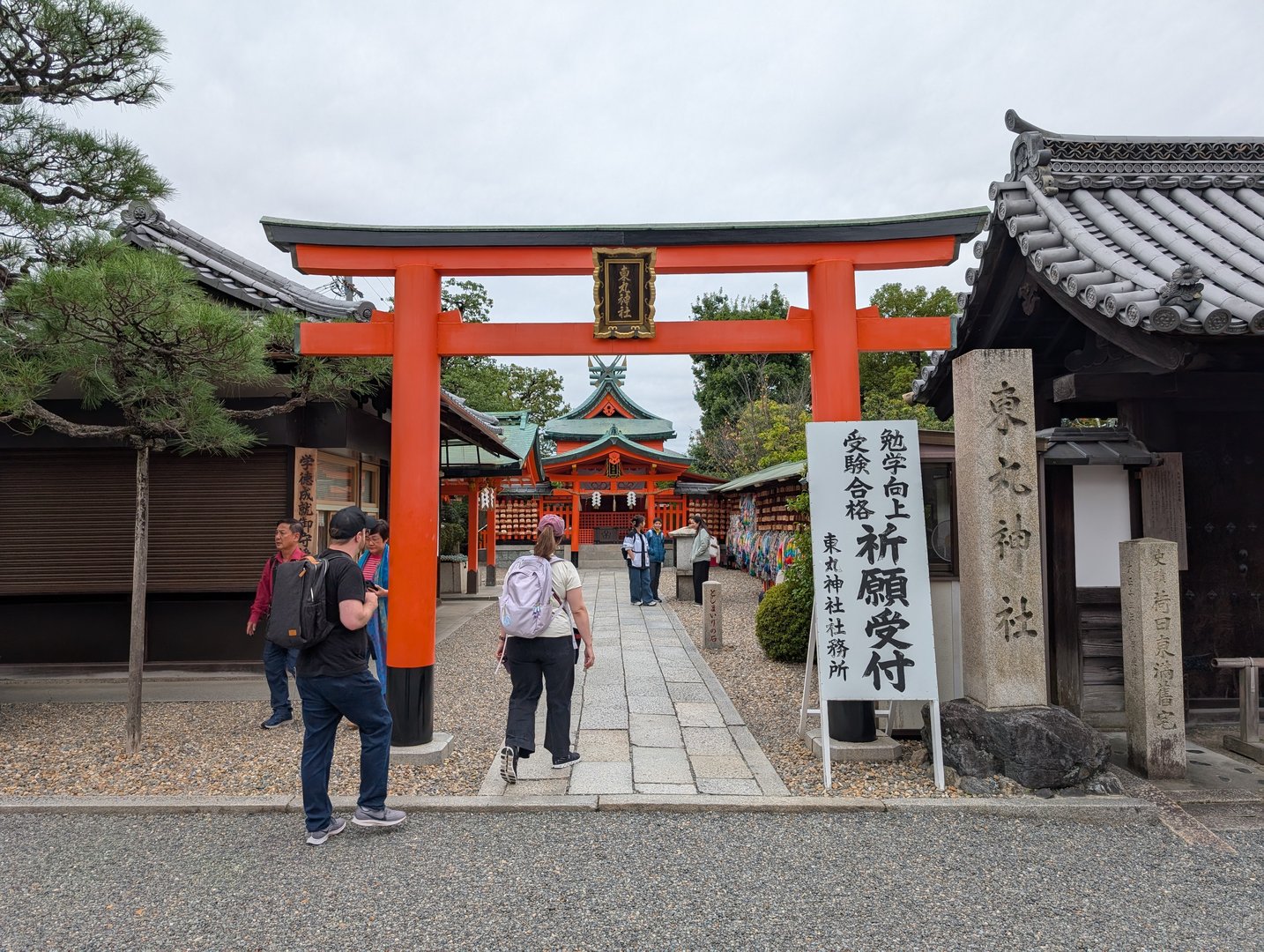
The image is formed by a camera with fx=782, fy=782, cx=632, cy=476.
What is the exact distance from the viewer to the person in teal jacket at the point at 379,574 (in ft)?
19.7

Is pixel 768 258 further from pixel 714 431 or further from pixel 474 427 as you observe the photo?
pixel 714 431

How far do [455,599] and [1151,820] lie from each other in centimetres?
1382

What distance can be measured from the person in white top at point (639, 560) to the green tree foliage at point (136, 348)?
357 inches

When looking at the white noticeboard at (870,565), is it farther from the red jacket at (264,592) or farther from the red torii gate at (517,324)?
the red jacket at (264,592)

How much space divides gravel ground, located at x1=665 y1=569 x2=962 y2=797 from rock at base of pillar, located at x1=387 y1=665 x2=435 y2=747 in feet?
7.91

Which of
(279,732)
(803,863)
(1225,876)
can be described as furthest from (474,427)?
(1225,876)

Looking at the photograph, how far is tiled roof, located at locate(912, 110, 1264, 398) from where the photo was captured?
4.22 m

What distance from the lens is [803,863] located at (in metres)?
3.74

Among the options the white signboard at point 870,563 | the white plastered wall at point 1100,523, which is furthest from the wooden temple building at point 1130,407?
the white signboard at point 870,563

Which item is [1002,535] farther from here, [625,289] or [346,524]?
[346,524]

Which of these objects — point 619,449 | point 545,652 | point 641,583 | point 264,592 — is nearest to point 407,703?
point 545,652

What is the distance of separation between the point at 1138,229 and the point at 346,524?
580cm

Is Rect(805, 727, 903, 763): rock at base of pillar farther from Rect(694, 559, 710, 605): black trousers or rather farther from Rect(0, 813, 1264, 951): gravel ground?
Rect(694, 559, 710, 605): black trousers

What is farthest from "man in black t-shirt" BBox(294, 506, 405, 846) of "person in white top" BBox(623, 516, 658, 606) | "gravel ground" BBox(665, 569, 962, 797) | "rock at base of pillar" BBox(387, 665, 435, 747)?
"person in white top" BBox(623, 516, 658, 606)
